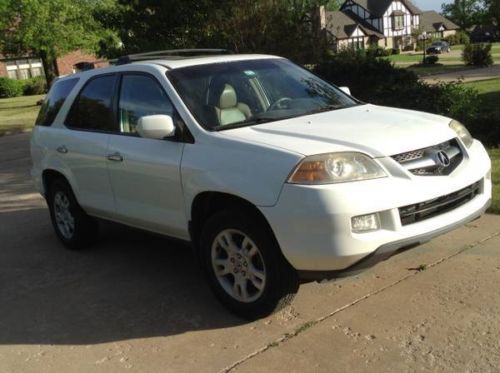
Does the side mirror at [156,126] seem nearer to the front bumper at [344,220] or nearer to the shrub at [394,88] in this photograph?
the front bumper at [344,220]

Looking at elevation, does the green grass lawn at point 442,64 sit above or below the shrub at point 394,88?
below

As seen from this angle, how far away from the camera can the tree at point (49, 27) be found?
102 feet

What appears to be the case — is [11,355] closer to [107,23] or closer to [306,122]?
[306,122]

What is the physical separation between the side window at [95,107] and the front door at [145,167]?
0.57 ft

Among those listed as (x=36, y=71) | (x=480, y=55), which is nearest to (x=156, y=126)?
(x=480, y=55)

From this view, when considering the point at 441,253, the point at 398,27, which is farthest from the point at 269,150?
the point at 398,27

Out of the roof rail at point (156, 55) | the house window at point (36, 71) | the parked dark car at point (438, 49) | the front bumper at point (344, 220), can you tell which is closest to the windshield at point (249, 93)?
the roof rail at point (156, 55)

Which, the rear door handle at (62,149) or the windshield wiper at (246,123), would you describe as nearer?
the windshield wiper at (246,123)

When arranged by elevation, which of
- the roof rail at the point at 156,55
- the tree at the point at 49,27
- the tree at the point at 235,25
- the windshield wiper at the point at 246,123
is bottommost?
the windshield wiper at the point at 246,123

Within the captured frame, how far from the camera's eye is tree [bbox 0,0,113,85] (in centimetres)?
3108

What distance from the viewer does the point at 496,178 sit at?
748cm

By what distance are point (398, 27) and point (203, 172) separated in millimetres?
99350

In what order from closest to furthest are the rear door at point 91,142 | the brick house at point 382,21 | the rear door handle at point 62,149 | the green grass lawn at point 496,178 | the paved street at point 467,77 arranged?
the rear door at point 91,142, the rear door handle at point 62,149, the green grass lawn at point 496,178, the paved street at point 467,77, the brick house at point 382,21

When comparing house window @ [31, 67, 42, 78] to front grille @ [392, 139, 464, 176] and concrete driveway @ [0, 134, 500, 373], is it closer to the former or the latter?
concrete driveway @ [0, 134, 500, 373]
